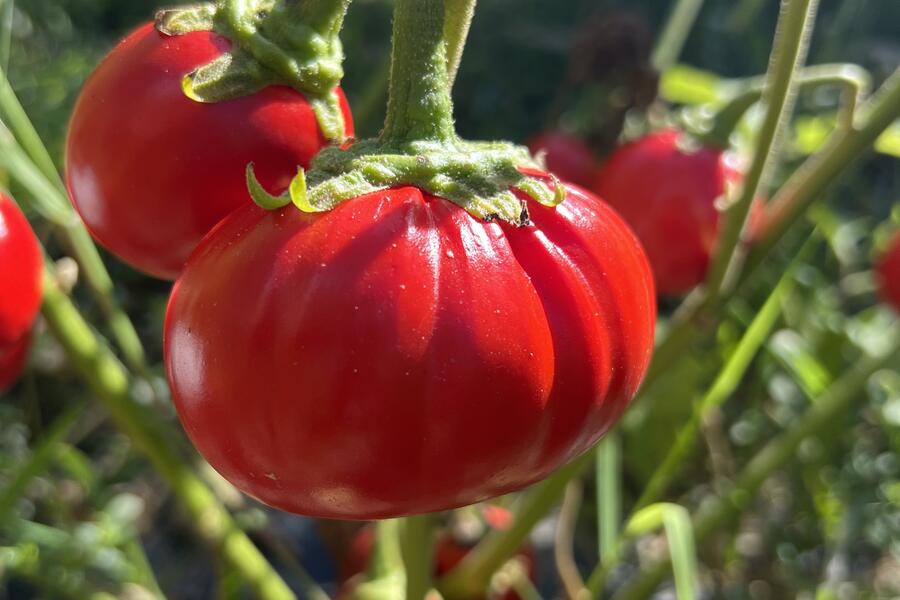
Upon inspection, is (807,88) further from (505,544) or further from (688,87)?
(505,544)

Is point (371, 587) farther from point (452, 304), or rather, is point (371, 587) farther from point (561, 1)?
point (561, 1)

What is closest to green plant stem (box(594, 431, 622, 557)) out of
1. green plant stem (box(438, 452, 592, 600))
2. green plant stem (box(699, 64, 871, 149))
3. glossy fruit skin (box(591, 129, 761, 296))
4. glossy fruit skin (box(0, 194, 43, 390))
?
green plant stem (box(438, 452, 592, 600))

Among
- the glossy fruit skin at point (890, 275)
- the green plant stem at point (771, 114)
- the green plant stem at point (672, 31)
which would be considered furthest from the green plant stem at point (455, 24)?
the glossy fruit skin at point (890, 275)

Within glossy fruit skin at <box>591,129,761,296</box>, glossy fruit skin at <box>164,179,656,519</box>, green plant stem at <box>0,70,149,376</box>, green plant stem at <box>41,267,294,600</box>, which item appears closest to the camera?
glossy fruit skin at <box>164,179,656,519</box>

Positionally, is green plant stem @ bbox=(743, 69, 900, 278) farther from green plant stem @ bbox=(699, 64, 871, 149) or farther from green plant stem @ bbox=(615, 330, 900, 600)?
green plant stem @ bbox=(615, 330, 900, 600)

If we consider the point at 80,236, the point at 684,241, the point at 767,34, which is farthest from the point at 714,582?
the point at 767,34
